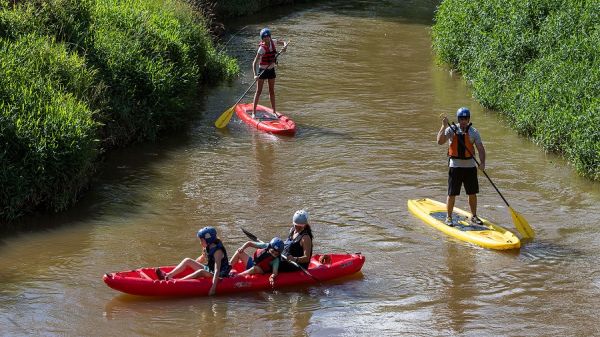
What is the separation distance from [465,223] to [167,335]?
4.69 meters

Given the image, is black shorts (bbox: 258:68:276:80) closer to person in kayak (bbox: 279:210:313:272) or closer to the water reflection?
the water reflection

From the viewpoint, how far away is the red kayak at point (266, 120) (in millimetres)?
16594

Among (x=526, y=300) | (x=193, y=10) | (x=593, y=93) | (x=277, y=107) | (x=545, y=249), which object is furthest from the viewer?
(x=193, y=10)

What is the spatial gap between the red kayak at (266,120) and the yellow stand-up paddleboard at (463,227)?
4268 mm

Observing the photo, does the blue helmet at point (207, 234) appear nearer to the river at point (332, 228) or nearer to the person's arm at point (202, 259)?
the person's arm at point (202, 259)

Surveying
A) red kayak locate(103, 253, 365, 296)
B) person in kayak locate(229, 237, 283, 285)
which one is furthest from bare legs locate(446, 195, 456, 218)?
person in kayak locate(229, 237, 283, 285)

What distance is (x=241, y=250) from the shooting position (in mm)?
10648

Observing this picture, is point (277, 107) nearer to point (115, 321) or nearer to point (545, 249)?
point (545, 249)

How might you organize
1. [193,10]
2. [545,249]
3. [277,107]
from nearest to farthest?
[545,249]
[277,107]
[193,10]

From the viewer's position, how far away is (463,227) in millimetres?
12055

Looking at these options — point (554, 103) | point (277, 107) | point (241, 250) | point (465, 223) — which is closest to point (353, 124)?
point (277, 107)

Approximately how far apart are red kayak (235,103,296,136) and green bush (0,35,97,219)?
366 cm

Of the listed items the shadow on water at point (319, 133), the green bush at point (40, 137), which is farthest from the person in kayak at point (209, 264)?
the shadow on water at point (319, 133)

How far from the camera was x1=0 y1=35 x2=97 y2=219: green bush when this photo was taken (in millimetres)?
12312
